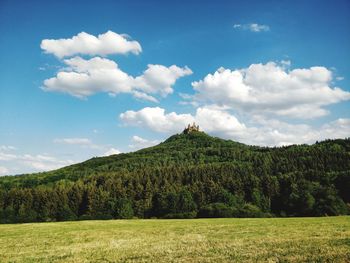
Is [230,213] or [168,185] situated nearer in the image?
[230,213]

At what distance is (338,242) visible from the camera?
19.8 m

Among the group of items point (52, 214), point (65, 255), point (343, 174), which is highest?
point (343, 174)

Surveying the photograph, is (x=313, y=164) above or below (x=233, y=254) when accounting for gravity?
above

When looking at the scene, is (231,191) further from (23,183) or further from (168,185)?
(23,183)

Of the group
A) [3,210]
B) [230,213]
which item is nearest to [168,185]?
[230,213]

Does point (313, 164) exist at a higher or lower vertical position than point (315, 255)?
higher

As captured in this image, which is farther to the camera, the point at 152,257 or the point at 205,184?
the point at 205,184

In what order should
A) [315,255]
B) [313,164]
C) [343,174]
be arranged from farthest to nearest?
[313,164]
[343,174]
[315,255]

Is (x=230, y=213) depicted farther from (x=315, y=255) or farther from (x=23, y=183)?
(x=23, y=183)

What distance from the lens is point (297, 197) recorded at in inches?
3767

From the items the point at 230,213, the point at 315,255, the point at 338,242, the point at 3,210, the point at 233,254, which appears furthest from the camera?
the point at 3,210

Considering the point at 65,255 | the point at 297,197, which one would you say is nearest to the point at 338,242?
Result: the point at 65,255

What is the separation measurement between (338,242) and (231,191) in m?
97.9

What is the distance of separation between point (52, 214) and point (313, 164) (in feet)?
352
